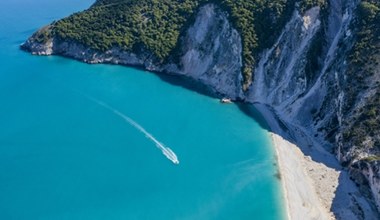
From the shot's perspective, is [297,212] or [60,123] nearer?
[297,212]

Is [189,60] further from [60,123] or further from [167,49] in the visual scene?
[60,123]

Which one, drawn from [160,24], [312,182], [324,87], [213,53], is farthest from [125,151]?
[160,24]

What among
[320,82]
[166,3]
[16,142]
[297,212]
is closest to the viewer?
[297,212]

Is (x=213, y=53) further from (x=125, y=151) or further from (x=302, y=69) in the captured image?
(x=125, y=151)

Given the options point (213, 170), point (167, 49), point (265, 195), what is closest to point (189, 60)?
point (167, 49)

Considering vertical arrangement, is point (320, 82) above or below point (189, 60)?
above

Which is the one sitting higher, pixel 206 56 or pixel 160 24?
pixel 206 56

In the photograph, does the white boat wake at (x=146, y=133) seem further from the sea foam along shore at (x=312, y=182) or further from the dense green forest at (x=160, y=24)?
the dense green forest at (x=160, y=24)
